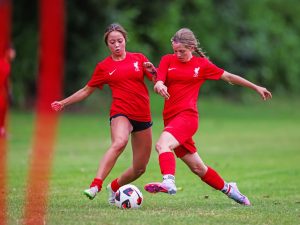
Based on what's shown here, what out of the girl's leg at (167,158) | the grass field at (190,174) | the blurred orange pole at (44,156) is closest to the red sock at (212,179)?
the grass field at (190,174)

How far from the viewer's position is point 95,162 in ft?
59.2

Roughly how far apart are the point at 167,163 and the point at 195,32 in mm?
38164

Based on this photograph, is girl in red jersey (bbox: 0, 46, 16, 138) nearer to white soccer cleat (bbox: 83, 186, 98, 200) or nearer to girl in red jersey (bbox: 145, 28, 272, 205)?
girl in red jersey (bbox: 145, 28, 272, 205)

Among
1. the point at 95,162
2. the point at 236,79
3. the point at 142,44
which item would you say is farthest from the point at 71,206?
the point at 142,44

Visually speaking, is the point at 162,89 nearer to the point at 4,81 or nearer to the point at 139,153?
the point at 139,153

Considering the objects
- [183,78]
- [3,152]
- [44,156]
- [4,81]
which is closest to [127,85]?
[183,78]

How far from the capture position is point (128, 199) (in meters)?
10.4

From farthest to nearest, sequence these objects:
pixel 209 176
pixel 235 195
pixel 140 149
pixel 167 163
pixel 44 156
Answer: pixel 44 156, pixel 140 149, pixel 235 195, pixel 209 176, pixel 167 163

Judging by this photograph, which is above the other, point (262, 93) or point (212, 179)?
point (262, 93)

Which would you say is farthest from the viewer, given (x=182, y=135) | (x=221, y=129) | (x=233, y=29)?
(x=233, y=29)

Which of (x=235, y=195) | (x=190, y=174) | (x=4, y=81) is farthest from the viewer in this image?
(x=4, y=81)

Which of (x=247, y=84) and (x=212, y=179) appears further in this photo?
(x=212, y=179)

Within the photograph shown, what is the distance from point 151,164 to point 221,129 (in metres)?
11.9

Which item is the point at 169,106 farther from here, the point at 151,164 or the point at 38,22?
the point at 38,22
